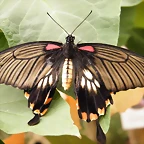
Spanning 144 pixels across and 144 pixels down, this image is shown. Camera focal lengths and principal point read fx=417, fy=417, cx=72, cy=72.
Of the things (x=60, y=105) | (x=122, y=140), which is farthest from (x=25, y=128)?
(x=122, y=140)

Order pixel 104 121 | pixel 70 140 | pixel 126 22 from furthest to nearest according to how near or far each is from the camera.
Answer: pixel 126 22, pixel 70 140, pixel 104 121

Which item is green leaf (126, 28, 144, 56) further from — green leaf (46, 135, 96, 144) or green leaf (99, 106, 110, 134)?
green leaf (99, 106, 110, 134)

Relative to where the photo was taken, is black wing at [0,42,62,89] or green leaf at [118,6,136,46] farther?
green leaf at [118,6,136,46]

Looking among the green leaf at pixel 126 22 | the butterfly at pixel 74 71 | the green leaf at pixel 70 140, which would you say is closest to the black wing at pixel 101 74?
the butterfly at pixel 74 71

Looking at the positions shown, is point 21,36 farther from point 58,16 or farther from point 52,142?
point 52,142

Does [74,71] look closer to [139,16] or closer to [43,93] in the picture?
[43,93]

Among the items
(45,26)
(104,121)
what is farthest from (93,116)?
(45,26)

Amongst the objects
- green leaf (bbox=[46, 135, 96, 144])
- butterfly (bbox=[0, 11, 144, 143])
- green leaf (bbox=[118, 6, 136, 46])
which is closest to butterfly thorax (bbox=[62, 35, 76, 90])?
butterfly (bbox=[0, 11, 144, 143])

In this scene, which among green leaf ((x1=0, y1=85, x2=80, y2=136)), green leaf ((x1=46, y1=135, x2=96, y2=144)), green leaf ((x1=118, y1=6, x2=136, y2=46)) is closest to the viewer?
green leaf ((x1=0, y1=85, x2=80, y2=136))
